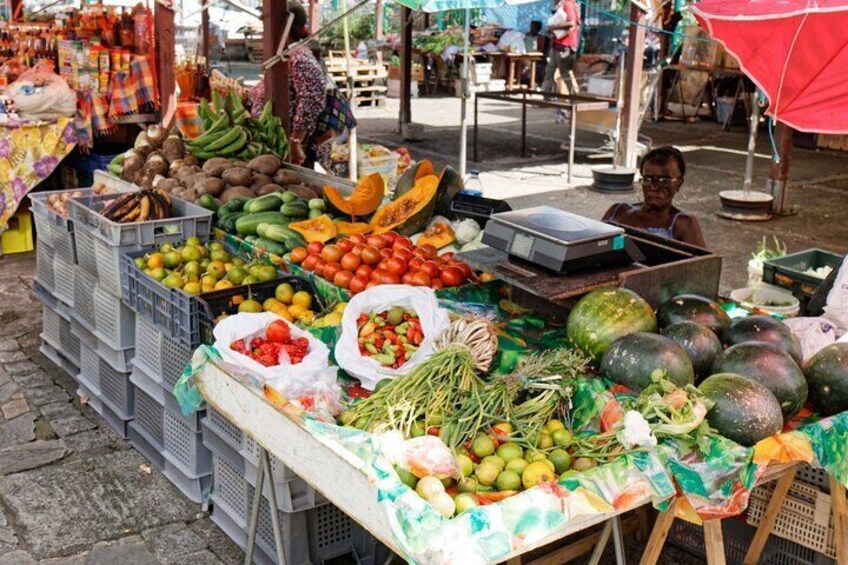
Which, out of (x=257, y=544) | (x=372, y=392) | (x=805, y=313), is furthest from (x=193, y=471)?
(x=805, y=313)

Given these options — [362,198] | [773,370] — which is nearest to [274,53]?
[362,198]

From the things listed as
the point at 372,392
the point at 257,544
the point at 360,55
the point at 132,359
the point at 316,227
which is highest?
the point at 360,55

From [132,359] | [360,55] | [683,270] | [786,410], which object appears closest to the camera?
[786,410]

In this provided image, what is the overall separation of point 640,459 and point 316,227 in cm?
286

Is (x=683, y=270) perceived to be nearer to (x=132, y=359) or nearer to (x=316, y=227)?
(x=316, y=227)

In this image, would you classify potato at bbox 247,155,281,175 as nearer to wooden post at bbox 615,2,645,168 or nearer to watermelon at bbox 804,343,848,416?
watermelon at bbox 804,343,848,416

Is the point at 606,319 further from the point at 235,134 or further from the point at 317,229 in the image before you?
the point at 235,134

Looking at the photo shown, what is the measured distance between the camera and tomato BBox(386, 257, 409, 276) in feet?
13.8

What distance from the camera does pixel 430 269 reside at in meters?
4.19

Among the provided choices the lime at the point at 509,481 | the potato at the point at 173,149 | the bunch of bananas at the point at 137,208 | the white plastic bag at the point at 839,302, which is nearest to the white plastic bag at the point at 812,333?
the white plastic bag at the point at 839,302

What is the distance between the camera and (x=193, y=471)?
4211 mm

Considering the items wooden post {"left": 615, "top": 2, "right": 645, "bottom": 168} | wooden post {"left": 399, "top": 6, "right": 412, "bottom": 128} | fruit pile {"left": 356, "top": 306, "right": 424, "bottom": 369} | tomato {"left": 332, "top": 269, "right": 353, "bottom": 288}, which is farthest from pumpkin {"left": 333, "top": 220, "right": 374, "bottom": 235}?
wooden post {"left": 399, "top": 6, "right": 412, "bottom": 128}

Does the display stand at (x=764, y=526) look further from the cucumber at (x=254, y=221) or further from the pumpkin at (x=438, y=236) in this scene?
the cucumber at (x=254, y=221)

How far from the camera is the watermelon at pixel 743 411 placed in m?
2.65
